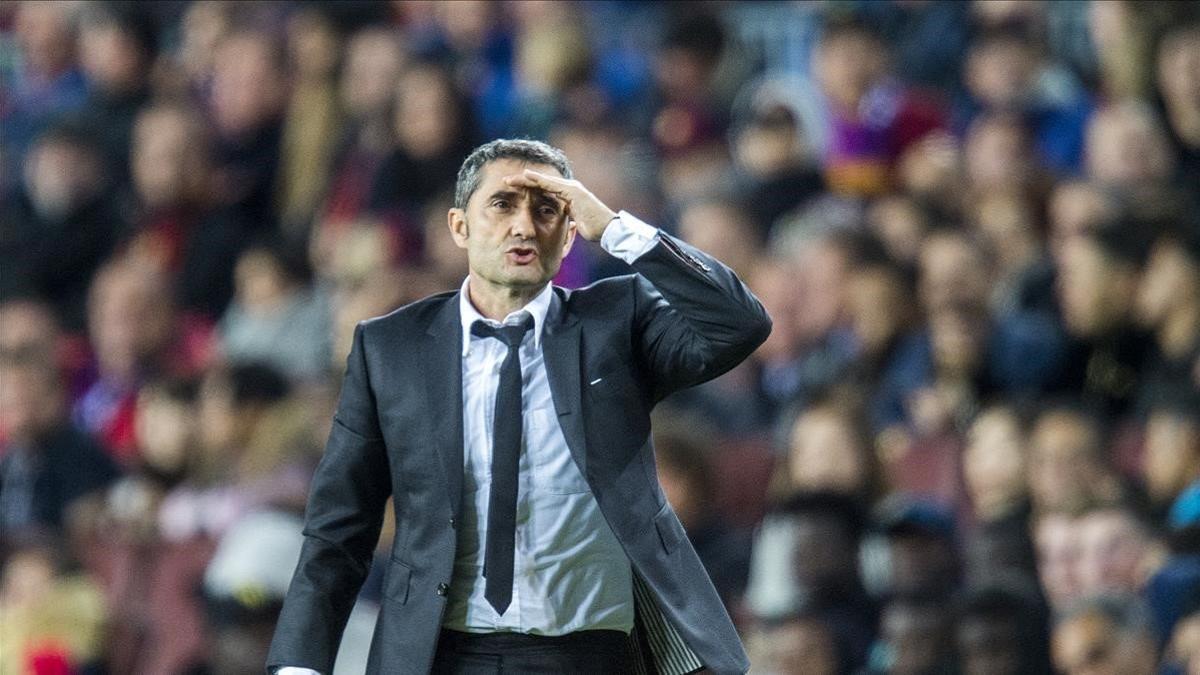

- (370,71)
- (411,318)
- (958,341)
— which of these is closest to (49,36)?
(370,71)

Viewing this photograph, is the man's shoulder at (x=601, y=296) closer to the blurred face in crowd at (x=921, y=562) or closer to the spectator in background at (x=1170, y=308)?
the blurred face in crowd at (x=921, y=562)

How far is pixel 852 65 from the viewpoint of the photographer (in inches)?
315

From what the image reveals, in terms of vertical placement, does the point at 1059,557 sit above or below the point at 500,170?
below

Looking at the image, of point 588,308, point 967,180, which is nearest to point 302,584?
point 588,308

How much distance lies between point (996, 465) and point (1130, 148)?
4.39 ft

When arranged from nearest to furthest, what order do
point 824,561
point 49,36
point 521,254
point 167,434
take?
1. point 521,254
2. point 824,561
3. point 167,434
4. point 49,36

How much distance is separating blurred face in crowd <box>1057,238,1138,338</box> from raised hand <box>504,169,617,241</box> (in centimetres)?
320

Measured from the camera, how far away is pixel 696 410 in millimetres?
7168

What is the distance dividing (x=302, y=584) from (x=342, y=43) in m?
5.91

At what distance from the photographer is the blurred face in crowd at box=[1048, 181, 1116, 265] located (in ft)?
22.2

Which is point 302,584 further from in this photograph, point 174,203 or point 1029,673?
point 174,203

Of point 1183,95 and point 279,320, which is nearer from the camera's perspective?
point 1183,95

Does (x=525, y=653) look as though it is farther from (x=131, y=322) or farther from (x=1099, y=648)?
(x=131, y=322)

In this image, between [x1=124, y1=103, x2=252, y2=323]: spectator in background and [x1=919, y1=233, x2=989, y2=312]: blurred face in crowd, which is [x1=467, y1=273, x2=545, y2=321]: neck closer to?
[x1=919, y1=233, x2=989, y2=312]: blurred face in crowd
